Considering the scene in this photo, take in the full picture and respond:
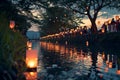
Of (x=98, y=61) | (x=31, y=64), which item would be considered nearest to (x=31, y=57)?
(x=31, y=64)

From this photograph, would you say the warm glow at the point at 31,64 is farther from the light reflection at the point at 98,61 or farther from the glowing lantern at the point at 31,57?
the light reflection at the point at 98,61

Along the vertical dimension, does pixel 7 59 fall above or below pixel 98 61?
above

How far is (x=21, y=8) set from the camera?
78.3 ft

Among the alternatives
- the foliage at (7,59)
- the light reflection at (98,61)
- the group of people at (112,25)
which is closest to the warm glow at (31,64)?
the foliage at (7,59)

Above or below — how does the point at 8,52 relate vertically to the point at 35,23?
below

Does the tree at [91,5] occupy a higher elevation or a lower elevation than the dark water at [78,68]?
higher

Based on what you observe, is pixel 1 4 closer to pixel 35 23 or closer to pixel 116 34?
pixel 35 23

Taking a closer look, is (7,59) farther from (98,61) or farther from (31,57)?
(98,61)

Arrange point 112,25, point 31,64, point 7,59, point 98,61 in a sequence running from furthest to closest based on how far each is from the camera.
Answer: point 112,25, point 98,61, point 31,64, point 7,59

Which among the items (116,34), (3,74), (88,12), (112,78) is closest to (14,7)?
(112,78)

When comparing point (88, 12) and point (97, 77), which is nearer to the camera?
point (97, 77)

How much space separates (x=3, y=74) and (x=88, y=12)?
43906 millimetres

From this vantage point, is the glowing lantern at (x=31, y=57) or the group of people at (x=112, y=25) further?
the group of people at (x=112, y=25)

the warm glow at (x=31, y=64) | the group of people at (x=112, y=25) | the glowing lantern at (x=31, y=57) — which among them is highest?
the group of people at (x=112, y=25)
